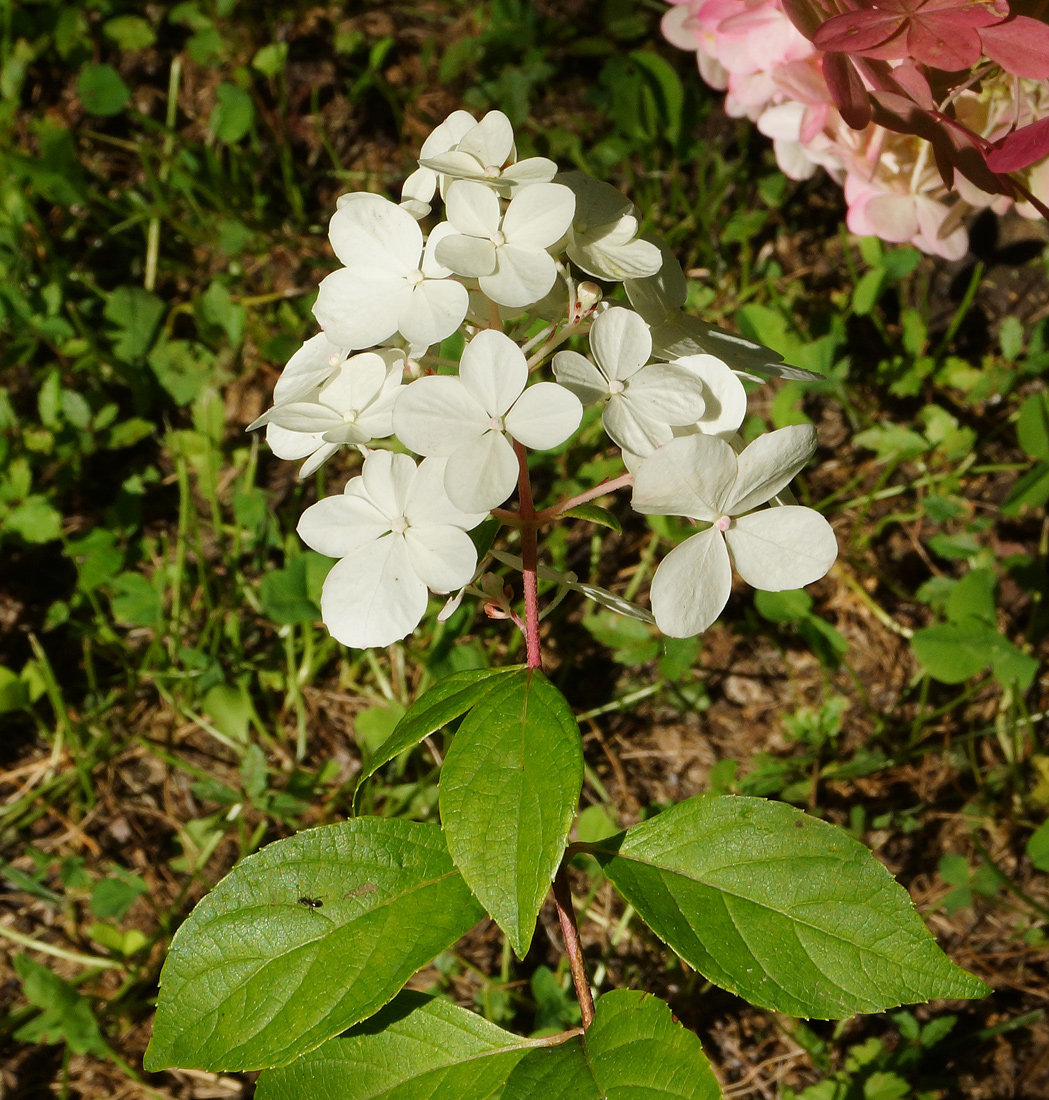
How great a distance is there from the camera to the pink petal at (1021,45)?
100 centimetres

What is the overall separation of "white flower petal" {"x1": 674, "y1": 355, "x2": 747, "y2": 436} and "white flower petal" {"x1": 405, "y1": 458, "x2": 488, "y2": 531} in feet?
0.81

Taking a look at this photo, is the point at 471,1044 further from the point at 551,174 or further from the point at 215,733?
the point at 215,733

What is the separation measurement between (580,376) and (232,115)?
2126 mm

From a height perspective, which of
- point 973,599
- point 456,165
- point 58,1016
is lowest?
point 58,1016

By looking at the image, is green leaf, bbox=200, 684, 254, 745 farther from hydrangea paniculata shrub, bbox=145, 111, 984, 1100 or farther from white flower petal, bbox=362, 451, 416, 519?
white flower petal, bbox=362, 451, 416, 519

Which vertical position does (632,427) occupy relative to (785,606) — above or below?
above

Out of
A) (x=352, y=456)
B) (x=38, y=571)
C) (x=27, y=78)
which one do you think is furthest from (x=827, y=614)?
(x=27, y=78)

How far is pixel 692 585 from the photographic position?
94cm

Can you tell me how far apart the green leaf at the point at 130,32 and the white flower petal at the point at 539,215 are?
2.42m

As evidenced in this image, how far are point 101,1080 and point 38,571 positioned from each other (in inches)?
41.7

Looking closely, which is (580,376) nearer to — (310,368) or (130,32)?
(310,368)

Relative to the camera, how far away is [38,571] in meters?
2.24

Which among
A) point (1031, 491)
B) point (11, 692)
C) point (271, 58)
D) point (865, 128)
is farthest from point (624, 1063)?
point (271, 58)

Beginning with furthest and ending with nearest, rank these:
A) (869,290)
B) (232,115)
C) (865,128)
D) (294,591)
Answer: (232,115) → (869,290) → (294,591) → (865,128)
